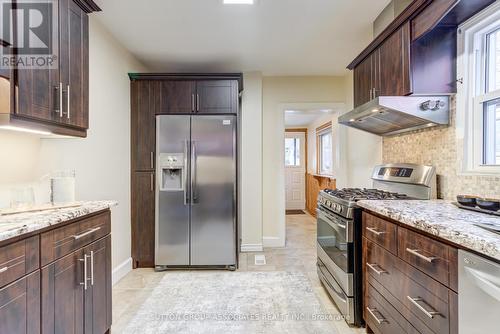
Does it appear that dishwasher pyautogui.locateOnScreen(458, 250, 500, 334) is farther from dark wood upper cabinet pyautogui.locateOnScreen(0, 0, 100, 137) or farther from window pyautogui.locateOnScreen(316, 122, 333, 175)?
window pyautogui.locateOnScreen(316, 122, 333, 175)

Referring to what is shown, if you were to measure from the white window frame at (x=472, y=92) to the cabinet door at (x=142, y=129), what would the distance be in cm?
292

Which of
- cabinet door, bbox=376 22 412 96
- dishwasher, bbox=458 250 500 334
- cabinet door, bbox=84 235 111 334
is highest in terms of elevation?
cabinet door, bbox=376 22 412 96

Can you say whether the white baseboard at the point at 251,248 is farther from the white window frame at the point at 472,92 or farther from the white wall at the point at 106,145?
the white window frame at the point at 472,92

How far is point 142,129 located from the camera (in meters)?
3.28

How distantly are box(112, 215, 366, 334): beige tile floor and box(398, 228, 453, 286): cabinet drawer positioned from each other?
961 mm

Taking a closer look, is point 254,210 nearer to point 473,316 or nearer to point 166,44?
point 166,44

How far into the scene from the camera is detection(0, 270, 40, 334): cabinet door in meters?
1.07

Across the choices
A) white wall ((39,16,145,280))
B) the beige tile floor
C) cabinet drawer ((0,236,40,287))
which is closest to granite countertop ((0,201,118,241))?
cabinet drawer ((0,236,40,287))

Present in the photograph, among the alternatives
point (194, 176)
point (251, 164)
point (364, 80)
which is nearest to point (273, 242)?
point (251, 164)

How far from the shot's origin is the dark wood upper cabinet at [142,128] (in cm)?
327

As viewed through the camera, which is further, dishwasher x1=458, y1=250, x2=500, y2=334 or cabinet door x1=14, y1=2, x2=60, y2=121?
cabinet door x1=14, y1=2, x2=60, y2=121

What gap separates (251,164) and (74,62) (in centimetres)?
253

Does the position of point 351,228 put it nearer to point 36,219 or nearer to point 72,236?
point 72,236

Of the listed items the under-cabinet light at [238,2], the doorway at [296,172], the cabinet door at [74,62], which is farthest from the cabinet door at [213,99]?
the doorway at [296,172]
